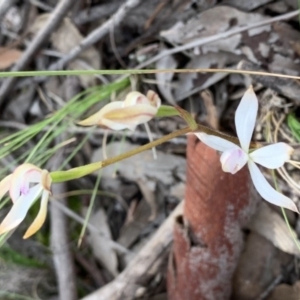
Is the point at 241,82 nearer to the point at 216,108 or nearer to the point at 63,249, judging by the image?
the point at 216,108

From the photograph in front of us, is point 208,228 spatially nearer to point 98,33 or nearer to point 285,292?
point 285,292

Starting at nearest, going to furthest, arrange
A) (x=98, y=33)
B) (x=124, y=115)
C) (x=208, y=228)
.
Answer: (x=124, y=115) < (x=208, y=228) < (x=98, y=33)

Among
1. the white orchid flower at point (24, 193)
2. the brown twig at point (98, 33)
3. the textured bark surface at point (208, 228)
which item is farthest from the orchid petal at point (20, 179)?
the brown twig at point (98, 33)

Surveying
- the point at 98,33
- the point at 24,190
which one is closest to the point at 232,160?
the point at 24,190

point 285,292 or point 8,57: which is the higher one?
point 8,57

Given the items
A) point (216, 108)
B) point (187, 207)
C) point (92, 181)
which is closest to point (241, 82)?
point (216, 108)

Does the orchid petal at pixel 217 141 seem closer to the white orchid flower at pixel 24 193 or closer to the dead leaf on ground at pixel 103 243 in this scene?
the white orchid flower at pixel 24 193

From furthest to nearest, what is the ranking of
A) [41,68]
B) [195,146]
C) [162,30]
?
1. [41,68]
2. [162,30]
3. [195,146]
